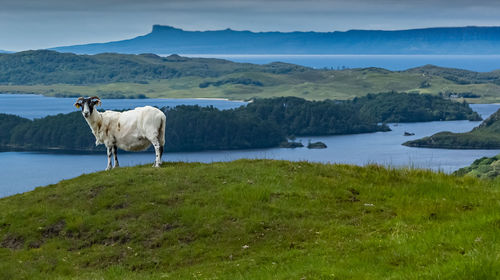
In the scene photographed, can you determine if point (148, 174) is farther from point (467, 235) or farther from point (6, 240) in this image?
point (467, 235)

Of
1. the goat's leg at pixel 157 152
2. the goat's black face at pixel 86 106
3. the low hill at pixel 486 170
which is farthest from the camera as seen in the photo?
the low hill at pixel 486 170

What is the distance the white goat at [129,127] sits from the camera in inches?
893

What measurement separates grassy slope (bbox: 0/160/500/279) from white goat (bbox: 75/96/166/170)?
1613 mm

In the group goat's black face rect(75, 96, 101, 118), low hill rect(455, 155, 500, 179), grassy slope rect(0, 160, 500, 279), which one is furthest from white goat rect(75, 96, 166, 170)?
low hill rect(455, 155, 500, 179)

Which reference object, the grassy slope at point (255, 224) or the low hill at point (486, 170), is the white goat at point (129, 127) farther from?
the low hill at point (486, 170)

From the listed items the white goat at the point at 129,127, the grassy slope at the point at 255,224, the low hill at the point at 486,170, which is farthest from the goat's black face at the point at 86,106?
the low hill at the point at 486,170

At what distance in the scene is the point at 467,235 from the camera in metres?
12.7

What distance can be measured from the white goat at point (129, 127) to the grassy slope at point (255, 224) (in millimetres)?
1613

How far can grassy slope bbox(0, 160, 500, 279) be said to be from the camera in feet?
40.2

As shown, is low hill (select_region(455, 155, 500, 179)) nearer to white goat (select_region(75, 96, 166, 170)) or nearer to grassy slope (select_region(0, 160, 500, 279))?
grassy slope (select_region(0, 160, 500, 279))

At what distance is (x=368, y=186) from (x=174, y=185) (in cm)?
601

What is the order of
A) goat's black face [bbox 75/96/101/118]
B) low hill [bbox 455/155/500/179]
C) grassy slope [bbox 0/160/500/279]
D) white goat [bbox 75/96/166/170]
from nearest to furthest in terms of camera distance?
grassy slope [bbox 0/160/500/279]
white goat [bbox 75/96/166/170]
goat's black face [bbox 75/96/101/118]
low hill [bbox 455/155/500/179]

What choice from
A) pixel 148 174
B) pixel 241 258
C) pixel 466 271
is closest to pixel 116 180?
pixel 148 174

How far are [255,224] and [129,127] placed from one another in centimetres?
878
